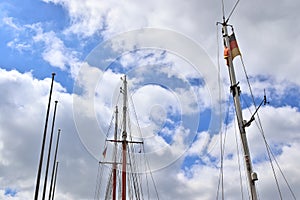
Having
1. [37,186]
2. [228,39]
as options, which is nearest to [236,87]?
[228,39]

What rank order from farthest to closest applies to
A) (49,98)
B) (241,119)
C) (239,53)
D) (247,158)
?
1. (49,98)
2. (239,53)
3. (241,119)
4. (247,158)

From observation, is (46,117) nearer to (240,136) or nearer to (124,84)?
(240,136)

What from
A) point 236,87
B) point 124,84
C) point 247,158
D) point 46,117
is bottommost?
point 247,158

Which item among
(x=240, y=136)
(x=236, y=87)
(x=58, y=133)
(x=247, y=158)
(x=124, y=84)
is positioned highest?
(x=124, y=84)

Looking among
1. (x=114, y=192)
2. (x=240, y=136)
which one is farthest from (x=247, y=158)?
(x=114, y=192)

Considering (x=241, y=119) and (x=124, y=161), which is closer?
(x=241, y=119)

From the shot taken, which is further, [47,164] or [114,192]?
[114,192]

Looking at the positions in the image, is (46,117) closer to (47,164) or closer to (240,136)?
(47,164)

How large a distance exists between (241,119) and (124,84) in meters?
46.3

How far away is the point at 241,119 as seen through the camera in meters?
25.8

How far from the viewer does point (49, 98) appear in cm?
3656

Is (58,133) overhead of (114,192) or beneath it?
overhead

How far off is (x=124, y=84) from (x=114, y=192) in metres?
20.6

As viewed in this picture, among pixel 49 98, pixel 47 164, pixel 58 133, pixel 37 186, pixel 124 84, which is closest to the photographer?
pixel 37 186
